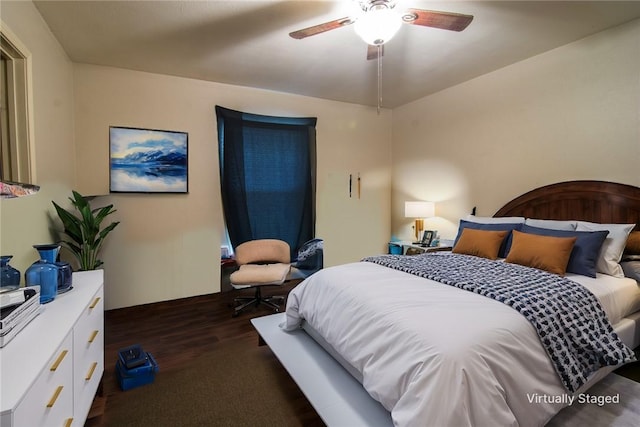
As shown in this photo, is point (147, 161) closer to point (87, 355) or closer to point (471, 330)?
point (87, 355)

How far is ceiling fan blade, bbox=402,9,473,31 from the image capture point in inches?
71.6

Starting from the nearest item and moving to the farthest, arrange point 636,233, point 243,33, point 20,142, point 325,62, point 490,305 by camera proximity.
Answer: point 490,305
point 20,142
point 636,233
point 243,33
point 325,62

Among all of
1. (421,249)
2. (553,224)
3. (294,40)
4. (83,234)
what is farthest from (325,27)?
(421,249)

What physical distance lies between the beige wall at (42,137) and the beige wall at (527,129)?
4.12m

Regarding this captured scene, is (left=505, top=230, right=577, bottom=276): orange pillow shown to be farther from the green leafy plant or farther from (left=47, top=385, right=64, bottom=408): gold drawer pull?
the green leafy plant

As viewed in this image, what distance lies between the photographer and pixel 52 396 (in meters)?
1.15

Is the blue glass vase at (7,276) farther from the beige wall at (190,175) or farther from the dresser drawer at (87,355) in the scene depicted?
the beige wall at (190,175)

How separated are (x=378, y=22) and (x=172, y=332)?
3.04 m

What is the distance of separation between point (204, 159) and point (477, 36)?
3101mm

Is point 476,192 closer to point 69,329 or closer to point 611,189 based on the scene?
point 611,189

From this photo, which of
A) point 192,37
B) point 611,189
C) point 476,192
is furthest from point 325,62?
point 611,189

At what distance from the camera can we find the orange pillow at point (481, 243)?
9.48ft

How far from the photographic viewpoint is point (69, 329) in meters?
1.33

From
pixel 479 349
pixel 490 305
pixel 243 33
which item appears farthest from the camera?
pixel 243 33
